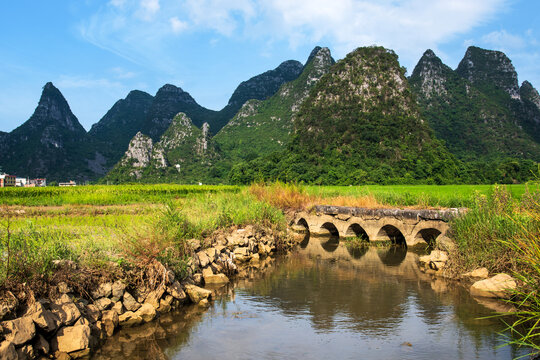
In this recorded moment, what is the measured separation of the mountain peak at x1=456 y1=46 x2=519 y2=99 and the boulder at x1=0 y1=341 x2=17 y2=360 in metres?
122

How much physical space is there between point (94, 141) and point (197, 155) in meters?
74.0

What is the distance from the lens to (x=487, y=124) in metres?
85.1

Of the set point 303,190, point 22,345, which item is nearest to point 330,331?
point 22,345

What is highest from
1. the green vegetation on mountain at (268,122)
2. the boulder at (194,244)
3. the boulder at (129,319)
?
the green vegetation on mountain at (268,122)

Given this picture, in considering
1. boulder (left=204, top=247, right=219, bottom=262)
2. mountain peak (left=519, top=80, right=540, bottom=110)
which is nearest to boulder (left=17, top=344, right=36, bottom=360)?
boulder (left=204, top=247, right=219, bottom=262)

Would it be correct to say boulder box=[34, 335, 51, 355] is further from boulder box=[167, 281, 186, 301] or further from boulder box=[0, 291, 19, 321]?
boulder box=[167, 281, 186, 301]

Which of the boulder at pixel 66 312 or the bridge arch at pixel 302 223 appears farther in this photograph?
the bridge arch at pixel 302 223

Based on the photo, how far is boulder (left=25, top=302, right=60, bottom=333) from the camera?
5594 mm

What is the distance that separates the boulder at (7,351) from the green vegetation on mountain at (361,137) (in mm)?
46533

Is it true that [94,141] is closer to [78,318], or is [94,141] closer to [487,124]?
[487,124]

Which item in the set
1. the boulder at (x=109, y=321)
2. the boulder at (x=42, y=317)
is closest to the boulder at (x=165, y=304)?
the boulder at (x=109, y=321)

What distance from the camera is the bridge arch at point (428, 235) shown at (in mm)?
15098

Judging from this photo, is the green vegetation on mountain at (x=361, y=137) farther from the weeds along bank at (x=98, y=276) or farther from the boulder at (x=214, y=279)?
the boulder at (x=214, y=279)

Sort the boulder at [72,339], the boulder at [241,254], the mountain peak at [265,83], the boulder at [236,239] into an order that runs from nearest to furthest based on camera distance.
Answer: the boulder at [72,339] < the boulder at [241,254] < the boulder at [236,239] < the mountain peak at [265,83]
